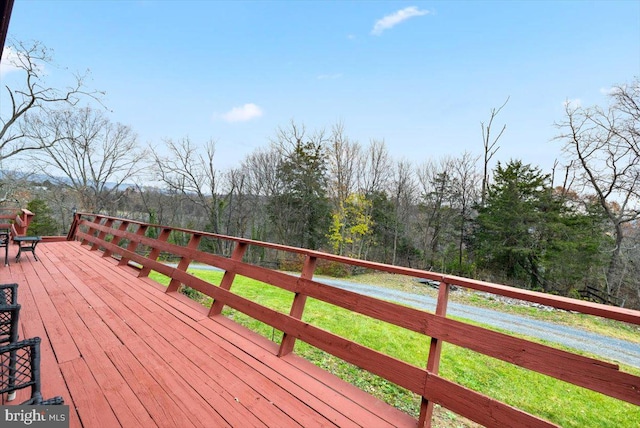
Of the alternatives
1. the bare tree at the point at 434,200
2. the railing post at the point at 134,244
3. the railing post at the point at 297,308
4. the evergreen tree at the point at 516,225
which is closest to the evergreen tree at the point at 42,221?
the railing post at the point at 134,244

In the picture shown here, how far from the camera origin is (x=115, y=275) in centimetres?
407

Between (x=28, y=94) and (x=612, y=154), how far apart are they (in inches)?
951

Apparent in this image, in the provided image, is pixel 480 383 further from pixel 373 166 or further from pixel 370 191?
pixel 373 166

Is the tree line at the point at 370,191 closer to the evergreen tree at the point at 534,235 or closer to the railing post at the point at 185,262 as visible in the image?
the evergreen tree at the point at 534,235

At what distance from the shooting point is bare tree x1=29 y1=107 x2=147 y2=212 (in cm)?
1658

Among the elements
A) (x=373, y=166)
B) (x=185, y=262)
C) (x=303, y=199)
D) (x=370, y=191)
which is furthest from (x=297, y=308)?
(x=373, y=166)

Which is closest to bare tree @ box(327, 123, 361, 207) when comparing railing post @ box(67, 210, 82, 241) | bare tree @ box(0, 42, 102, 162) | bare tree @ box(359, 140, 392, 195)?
bare tree @ box(359, 140, 392, 195)

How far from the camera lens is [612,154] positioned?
1191cm

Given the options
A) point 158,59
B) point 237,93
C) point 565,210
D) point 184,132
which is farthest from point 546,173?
point 184,132

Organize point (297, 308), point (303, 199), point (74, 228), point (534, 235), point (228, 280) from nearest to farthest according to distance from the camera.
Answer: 1. point (297, 308)
2. point (228, 280)
3. point (74, 228)
4. point (534, 235)
5. point (303, 199)

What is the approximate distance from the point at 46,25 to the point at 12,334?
11.9 meters

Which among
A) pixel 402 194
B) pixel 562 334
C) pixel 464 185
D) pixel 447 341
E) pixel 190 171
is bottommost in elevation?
pixel 562 334

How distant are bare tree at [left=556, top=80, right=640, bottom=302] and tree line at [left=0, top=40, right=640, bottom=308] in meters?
0.04

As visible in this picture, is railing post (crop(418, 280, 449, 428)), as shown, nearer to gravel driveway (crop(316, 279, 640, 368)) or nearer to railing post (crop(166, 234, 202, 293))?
railing post (crop(166, 234, 202, 293))
